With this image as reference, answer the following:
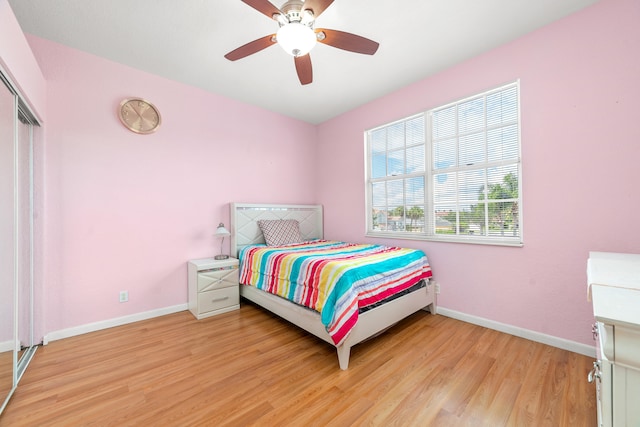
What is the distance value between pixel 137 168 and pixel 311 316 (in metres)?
2.45

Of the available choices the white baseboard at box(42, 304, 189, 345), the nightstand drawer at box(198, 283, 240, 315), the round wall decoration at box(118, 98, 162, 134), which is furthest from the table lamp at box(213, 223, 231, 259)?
the round wall decoration at box(118, 98, 162, 134)

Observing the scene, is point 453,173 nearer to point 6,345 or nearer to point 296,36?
point 296,36

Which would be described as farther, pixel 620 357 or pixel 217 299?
pixel 217 299

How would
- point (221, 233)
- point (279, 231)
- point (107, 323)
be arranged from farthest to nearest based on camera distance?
point (279, 231), point (221, 233), point (107, 323)

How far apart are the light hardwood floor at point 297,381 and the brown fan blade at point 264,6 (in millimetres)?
2463

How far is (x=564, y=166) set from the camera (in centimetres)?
212

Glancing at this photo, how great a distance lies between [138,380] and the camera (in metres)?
1.79

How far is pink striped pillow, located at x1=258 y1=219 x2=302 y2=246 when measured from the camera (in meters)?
3.52

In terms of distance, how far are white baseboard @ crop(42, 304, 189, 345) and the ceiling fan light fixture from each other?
2978 millimetres

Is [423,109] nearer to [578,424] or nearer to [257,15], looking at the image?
[257,15]

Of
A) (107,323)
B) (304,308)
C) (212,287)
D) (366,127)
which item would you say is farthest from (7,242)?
(366,127)

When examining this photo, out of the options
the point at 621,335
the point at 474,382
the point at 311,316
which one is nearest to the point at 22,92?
the point at 311,316

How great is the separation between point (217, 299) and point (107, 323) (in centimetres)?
105

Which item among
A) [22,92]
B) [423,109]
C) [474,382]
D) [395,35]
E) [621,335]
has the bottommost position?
[474,382]
